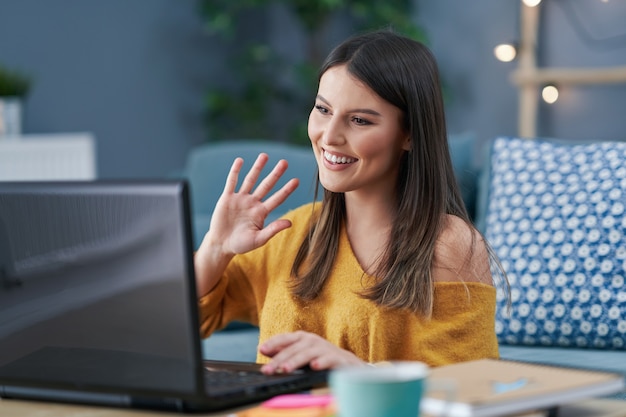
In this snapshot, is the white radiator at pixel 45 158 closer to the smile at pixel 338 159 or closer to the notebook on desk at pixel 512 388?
the smile at pixel 338 159

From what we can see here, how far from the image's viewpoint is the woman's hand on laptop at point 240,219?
1.36 m

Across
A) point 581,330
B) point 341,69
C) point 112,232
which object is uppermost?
point 341,69

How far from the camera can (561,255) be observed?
6.89 ft

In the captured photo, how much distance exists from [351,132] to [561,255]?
905 millimetres

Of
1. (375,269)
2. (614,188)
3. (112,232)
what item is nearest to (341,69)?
(375,269)

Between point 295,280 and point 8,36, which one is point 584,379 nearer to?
point 295,280

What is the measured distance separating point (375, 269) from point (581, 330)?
85cm

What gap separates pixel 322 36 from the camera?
4426 millimetres

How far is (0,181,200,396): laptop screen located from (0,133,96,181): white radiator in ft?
Result: 8.46

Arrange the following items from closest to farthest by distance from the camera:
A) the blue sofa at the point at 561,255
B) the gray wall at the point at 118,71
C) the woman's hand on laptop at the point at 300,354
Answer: the woman's hand on laptop at the point at 300,354 < the blue sofa at the point at 561,255 < the gray wall at the point at 118,71

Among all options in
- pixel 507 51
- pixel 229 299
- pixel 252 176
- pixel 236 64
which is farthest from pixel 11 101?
pixel 252 176

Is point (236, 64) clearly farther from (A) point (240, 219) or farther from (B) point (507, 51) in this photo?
(A) point (240, 219)

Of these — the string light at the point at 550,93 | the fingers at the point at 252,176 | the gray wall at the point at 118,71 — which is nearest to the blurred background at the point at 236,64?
the gray wall at the point at 118,71

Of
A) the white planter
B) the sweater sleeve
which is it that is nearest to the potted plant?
the white planter
